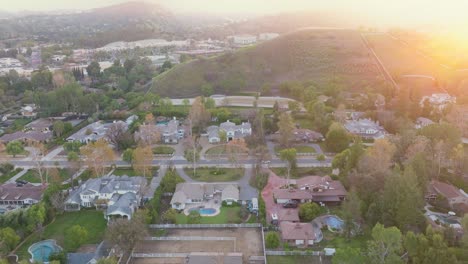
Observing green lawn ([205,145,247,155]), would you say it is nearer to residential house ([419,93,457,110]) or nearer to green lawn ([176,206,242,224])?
green lawn ([176,206,242,224])

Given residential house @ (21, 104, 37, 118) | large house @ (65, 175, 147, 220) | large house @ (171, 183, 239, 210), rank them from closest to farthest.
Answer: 1. large house @ (65, 175, 147, 220)
2. large house @ (171, 183, 239, 210)
3. residential house @ (21, 104, 37, 118)

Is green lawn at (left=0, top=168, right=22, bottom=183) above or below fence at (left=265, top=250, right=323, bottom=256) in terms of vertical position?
below

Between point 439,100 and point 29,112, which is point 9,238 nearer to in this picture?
point 29,112

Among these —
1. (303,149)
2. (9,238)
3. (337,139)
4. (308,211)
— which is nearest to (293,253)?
(308,211)

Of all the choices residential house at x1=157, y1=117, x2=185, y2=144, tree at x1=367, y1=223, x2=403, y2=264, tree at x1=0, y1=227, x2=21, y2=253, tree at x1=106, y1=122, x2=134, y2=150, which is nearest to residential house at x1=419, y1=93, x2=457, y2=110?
residential house at x1=157, y1=117, x2=185, y2=144

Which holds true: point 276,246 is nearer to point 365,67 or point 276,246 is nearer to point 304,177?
point 304,177

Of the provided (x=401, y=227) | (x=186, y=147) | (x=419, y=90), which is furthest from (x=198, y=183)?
(x=419, y=90)

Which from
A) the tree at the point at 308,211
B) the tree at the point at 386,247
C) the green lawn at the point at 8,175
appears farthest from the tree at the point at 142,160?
the tree at the point at 386,247
